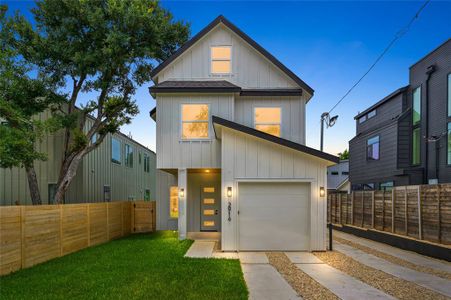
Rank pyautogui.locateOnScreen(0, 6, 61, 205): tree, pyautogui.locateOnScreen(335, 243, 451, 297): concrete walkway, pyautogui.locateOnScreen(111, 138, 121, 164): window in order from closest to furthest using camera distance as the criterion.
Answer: pyautogui.locateOnScreen(335, 243, 451, 297): concrete walkway, pyautogui.locateOnScreen(0, 6, 61, 205): tree, pyautogui.locateOnScreen(111, 138, 121, 164): window

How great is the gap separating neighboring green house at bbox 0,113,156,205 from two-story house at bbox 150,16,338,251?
3732 mm

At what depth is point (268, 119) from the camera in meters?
13.4

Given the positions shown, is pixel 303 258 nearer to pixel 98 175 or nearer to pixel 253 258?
pixel 253 258

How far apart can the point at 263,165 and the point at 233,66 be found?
5.22 m

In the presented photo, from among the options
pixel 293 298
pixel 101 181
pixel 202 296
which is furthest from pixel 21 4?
pixel 293 298

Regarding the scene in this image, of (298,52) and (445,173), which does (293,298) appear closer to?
(445,173)

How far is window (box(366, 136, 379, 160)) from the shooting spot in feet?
64.2

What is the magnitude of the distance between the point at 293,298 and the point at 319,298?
18.5 inches

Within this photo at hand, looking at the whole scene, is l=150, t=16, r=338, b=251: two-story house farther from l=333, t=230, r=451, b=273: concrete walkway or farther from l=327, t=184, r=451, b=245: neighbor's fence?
l=327, t=184, r=451, b=245: neighbor's fence

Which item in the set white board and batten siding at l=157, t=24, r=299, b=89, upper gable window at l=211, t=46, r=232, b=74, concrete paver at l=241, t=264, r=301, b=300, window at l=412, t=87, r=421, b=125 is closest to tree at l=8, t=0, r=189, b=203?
white board and batten siding at l=157, t=24, r=299, b=89

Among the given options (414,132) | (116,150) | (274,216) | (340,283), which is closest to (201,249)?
(274,216)

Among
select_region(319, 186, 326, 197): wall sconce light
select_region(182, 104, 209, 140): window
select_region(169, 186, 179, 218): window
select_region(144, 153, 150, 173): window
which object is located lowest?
select_region(169, 186, 179, 218): window

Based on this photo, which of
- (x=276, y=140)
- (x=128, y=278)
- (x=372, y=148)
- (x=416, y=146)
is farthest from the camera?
(x=372, y=148)

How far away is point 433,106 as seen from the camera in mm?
15148
